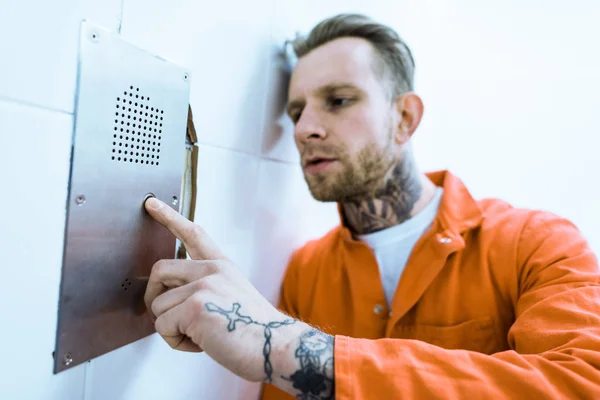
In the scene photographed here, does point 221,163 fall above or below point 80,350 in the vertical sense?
above

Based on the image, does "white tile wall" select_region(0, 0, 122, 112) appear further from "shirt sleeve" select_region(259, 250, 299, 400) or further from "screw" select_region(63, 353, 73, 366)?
"shirt sleeve" select_region(259, 250, 299, 400)

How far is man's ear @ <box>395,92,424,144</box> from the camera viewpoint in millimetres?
938

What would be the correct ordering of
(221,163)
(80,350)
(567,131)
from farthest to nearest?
(567,131)
(221,163)
(80,350)

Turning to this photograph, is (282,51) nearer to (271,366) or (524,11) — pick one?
(271,366)

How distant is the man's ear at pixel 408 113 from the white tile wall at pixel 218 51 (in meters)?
0.35

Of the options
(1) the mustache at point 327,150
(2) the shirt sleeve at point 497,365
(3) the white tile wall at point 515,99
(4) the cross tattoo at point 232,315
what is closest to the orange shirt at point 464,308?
(2) the shirt sleeve at point 497,365

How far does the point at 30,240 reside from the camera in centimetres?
39

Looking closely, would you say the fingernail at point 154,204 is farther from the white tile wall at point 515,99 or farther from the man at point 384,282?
the white tile wall at point 515,99

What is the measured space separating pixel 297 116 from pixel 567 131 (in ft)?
3.25

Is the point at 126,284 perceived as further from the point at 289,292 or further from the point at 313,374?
the point at 289,292

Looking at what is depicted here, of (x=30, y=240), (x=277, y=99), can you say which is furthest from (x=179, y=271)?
(x=277, y=99)

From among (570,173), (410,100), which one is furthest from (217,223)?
(570,173)

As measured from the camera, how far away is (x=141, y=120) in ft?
1.57

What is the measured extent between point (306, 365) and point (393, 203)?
55cm
